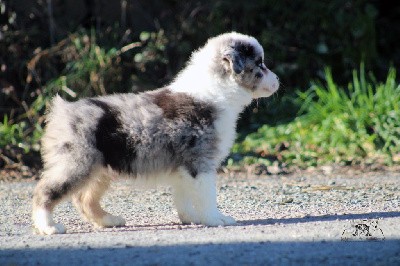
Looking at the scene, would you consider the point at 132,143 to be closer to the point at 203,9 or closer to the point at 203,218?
the point at 203,218

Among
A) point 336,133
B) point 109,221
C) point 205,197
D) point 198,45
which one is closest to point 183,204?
point 205,197

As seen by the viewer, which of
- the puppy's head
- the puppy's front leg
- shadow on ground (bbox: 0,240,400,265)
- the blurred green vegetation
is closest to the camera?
shadow on ground (bbox: 0,240,400,265)

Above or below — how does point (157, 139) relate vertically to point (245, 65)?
below

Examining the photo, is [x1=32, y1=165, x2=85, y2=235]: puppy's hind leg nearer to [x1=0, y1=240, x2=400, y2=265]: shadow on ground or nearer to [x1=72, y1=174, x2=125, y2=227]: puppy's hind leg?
[x1=72, y1=174, x2=125, y2=227]: puppy's hind leg

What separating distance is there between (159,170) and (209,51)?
1.13 metres

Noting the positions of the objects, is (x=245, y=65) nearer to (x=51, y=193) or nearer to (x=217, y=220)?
(x=217, y=220)

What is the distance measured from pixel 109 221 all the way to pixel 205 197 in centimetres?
83

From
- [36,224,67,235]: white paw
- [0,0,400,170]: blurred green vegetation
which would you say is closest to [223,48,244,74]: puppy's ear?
[36,224,67,235]: white paw

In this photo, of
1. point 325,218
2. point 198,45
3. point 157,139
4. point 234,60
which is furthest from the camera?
point 198,45

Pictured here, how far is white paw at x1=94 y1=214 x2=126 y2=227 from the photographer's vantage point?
21.8ft

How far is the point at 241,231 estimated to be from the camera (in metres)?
6.05

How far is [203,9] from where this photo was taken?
42.1 ft

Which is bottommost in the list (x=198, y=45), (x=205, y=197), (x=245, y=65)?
(x=205, y=197)

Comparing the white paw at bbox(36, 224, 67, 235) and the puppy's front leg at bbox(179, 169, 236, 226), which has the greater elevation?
the puppy's front leg at bbox(179, 169, 236, 226)
